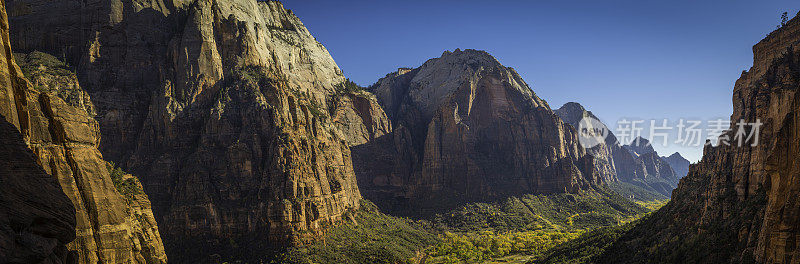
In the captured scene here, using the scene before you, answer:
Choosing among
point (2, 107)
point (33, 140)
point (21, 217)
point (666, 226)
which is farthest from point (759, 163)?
point (33, 140)

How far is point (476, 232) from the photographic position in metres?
156

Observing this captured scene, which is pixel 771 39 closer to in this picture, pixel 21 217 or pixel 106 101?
pixel 21 217

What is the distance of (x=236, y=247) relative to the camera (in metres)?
96.9

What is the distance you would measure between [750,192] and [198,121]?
386ft

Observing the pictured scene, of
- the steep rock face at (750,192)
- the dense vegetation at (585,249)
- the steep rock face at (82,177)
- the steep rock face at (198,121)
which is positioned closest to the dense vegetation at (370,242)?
the steep rock face at (198,121)

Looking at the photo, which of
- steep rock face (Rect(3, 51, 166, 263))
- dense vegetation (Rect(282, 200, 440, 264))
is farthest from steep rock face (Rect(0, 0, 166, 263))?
dense vegetation (Rect(282, 200, 440, 264))

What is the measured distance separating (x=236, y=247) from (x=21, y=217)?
87.4m

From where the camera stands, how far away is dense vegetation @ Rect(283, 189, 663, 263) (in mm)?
108000

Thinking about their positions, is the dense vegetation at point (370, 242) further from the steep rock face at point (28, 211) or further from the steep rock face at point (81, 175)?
the steep rock face at point (28, 211)

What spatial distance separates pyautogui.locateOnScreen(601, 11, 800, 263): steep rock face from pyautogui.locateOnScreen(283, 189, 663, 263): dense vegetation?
20.9 meters

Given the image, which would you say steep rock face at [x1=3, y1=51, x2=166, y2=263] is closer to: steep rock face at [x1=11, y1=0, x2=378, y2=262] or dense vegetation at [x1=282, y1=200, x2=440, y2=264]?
steep rock face at [x1=11, y1=0, x2=378, y2=262]

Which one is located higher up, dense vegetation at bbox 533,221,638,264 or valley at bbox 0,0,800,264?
valley at bbox 0,0,800,264

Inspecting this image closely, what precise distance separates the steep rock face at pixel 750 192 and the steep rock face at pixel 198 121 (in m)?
78.6

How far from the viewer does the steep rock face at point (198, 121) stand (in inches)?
3939
